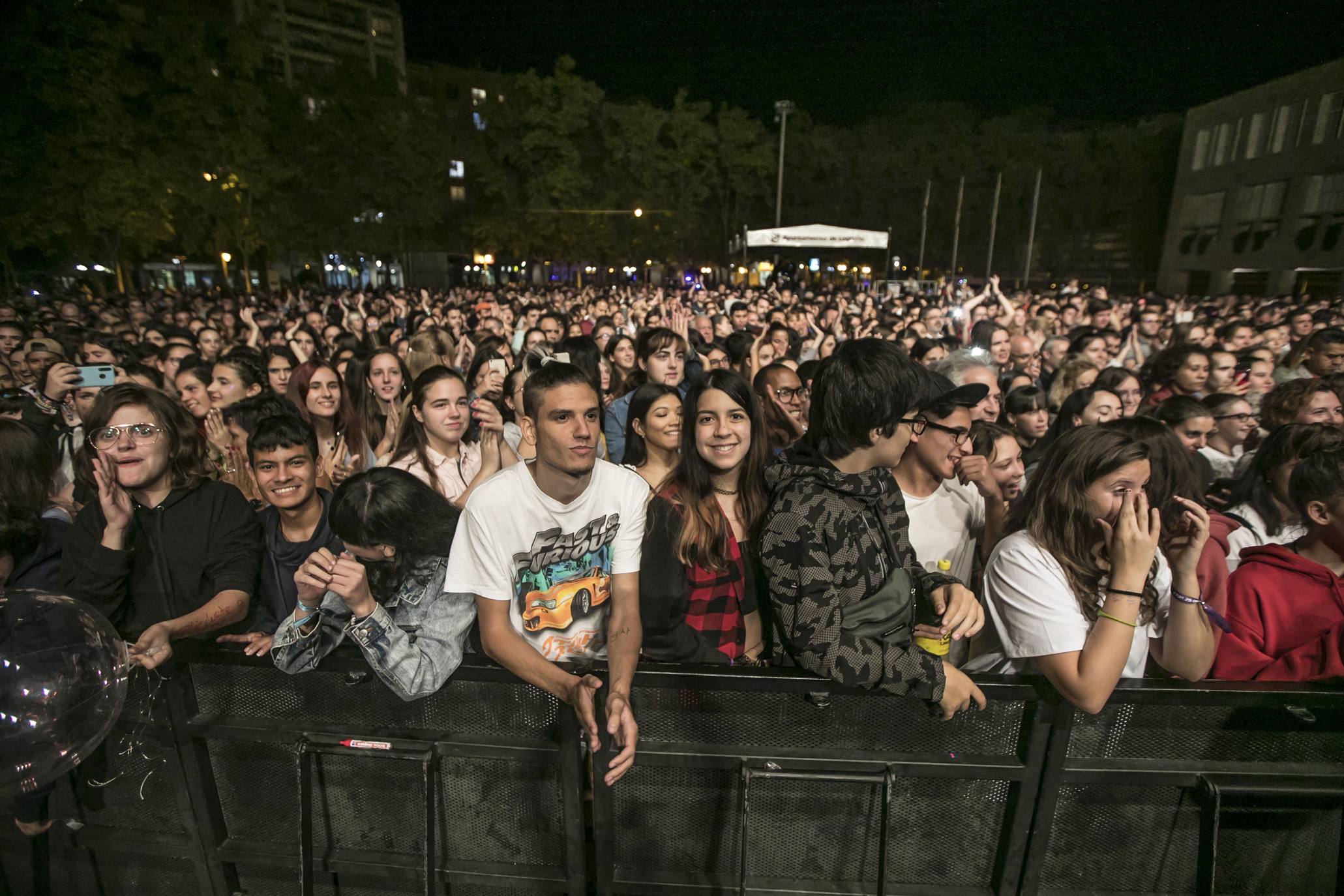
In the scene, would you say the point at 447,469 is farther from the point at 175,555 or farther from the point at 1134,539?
the point at 1134,539

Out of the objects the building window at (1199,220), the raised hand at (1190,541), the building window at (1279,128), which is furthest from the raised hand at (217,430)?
the building window at (1199,220)

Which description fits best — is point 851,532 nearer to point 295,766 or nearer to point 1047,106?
point 295,766

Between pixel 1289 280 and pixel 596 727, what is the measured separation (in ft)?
146

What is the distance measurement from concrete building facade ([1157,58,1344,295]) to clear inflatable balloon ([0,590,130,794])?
139 ft

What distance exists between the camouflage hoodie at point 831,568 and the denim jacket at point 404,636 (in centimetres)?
108

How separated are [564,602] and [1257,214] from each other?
4729 cm

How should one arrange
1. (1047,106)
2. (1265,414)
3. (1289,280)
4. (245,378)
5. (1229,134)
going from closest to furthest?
(1265,414)
(245,378)
(1289,280)
(1229,134)
(1047,106)

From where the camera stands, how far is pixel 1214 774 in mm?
2064

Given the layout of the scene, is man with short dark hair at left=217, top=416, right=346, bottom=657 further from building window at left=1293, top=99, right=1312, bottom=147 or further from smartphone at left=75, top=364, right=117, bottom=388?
building window at left=1293, top=99, right=1312, bottom=147

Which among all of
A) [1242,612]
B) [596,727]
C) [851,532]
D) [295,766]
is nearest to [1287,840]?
[1242,612]

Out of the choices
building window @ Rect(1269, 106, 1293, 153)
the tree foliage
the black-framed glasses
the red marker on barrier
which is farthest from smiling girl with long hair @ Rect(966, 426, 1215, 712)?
building window @ Rect(1269, 106, 1293, 153)

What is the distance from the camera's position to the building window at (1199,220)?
3934 centimetres

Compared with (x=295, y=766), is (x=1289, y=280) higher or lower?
higher

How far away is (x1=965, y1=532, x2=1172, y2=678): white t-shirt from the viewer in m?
2.14
